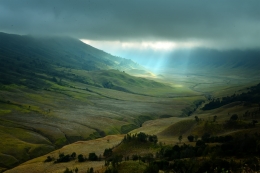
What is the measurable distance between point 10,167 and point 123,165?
5296cm

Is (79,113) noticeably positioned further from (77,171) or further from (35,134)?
(77,171)

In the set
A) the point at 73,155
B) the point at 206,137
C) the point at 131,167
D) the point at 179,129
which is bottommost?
the point at 73,155

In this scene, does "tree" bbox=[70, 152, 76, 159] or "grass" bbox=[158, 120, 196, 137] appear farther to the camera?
"grass" bbox=[158, 120, 196, 137]

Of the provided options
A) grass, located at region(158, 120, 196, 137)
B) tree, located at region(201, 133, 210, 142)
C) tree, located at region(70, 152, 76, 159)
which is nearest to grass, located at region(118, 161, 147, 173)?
tree, located at region(70, 152, 76, 159)

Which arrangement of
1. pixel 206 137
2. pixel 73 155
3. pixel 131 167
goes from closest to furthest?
pixel 131 167, pixel 73 155, pixel 206 137

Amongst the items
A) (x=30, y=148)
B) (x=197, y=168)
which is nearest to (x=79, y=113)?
(x=30, y=148)

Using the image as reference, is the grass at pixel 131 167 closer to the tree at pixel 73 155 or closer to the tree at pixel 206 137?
the tree at pixel 73 155

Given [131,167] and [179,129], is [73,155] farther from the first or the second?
[179,129]

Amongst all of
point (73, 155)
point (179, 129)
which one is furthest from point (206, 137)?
point (73, 155)

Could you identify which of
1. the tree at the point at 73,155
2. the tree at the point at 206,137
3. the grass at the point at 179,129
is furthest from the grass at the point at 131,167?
the grass at the point at 179,129

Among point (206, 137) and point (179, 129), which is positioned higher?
point (206, 137)

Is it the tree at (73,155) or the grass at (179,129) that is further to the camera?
the grass at (179,129)

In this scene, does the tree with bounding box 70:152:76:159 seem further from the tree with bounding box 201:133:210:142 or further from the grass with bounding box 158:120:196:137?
the tree with bounding box 201:133:210:142

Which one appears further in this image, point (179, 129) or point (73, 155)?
point (179, 129)
